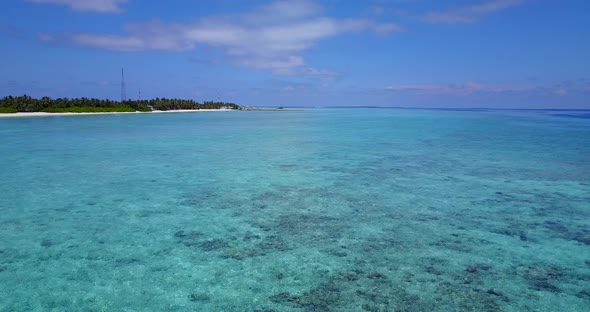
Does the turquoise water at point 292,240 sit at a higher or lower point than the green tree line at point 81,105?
lower

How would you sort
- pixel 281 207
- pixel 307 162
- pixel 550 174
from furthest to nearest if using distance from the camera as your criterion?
1. pixel 307 162
2. pixel 550 174
3. pixel 281 207

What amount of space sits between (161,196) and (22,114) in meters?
57.6

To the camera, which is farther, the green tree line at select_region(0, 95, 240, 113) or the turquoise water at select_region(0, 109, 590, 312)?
the green tree line at select_region(0, 95, 240, 113)

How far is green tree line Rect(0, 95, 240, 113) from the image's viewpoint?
5594 centimetres

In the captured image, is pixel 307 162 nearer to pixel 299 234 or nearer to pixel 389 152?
pixel 389 152

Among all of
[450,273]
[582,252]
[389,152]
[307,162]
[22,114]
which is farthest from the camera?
[22,114]

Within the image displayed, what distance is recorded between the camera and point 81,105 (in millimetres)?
66750

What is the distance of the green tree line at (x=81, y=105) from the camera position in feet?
184

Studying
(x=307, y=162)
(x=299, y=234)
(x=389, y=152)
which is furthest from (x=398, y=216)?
(x=389, y=152)

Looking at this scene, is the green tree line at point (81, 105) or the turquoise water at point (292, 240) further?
the green tree line at point (81, 105)

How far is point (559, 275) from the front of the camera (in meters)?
5.31

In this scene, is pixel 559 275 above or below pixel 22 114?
below

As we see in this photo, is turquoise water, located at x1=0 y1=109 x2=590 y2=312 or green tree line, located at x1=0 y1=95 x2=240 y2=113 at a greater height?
green tree line, located at x1=0 y1=95 x2=240 y2=113

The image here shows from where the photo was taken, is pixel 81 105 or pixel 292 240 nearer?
pixel 292 240
